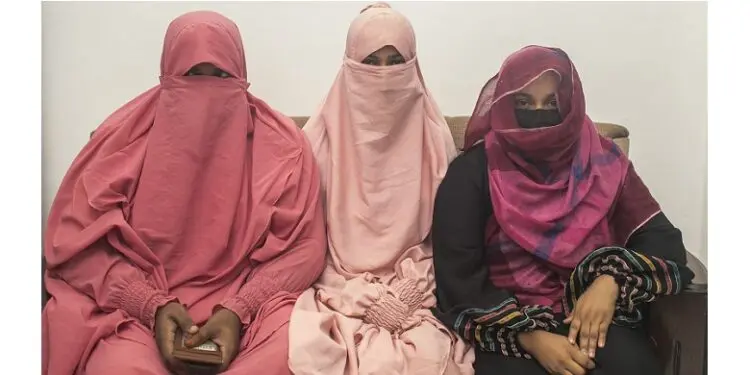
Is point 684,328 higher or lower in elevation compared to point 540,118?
lower

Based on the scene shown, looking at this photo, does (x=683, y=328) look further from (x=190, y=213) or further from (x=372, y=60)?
(x=190, y=213)

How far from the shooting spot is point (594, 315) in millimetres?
1641

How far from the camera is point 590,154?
1791 millimetres

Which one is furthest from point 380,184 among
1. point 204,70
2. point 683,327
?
point 683,327

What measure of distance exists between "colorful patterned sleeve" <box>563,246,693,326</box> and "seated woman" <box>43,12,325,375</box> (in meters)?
0.61

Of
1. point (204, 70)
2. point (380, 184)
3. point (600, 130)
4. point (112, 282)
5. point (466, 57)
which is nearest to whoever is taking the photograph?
point (112, 282)

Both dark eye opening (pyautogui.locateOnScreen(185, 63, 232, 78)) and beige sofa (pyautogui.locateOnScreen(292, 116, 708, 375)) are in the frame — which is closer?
beige sofa (pyautogui.locateOnScreen(292, 116, 708, 375))

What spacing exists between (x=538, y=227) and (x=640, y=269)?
242 mm

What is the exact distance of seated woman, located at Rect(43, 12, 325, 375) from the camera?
1.67 meters

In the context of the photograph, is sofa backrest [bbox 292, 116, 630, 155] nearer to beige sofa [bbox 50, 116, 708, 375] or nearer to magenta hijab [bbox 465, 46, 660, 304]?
magenta hijab [bbox 465, 46, 660, 304]

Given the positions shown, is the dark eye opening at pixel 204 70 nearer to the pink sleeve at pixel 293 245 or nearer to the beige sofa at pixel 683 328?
the pink sleeve at pixel 293 245

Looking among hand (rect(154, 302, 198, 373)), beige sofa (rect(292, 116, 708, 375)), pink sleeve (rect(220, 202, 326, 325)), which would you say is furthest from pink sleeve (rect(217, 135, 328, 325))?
beige sofa (rect(292, 116, 708, 375))

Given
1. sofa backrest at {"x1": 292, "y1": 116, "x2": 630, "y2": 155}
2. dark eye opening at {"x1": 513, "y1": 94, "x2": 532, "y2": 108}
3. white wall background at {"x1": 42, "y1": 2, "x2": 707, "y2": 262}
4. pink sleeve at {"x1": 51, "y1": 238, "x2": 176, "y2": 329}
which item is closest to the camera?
pink sleeve at {"x1": 51, "y1": 238, "x2": 176, "y2": 329}

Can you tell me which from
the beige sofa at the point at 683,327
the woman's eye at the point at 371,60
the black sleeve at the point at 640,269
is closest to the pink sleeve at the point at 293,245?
the woman's eye at the point at 371,60
